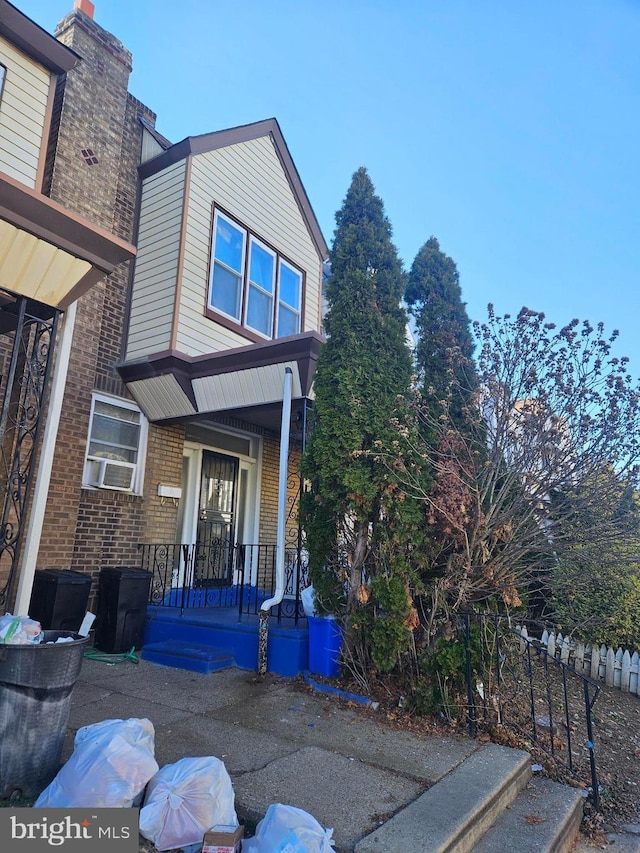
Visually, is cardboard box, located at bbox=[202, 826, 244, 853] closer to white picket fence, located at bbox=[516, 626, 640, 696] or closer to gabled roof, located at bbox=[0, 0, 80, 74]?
white picket fence, located at bbox=[516, 626, 640, 696]

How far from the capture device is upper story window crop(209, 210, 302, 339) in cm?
881

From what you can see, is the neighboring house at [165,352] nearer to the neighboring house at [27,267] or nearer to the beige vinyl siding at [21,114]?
the beige vinyl siding at [21,114]

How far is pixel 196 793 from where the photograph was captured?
265cm

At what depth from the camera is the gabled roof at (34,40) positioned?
6441 mm

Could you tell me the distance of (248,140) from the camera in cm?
983

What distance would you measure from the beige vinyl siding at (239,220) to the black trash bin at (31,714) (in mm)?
5034

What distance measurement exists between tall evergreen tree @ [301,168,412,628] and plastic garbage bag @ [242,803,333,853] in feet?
8.07

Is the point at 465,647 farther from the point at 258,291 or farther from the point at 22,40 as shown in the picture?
the point at 22,40

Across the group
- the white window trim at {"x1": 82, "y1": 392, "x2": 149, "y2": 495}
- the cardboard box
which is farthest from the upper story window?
the cardboard box

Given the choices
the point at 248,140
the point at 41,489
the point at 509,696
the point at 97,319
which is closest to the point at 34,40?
the point at 97,319

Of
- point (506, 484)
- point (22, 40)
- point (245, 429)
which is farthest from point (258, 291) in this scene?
point (506, 484)

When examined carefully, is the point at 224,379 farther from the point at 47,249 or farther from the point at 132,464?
the point at 47,249

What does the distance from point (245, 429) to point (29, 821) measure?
23.7 ft

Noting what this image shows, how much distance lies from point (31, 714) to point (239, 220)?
7.99 m
